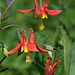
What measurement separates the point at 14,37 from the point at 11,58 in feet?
1.94

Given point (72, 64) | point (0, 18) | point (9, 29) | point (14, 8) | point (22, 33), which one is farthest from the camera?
point (14, 8)

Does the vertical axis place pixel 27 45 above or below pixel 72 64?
above

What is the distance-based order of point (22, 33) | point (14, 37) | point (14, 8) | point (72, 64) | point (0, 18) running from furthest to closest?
1. point (14, 8)
2. point (14, 37)
3. point (72, 64)
4. point (22, 33)
5. point (0, 18)

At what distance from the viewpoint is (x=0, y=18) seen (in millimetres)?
2250

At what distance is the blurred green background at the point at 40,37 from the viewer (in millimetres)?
2703

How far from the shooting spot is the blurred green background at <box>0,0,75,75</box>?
2.70 metres

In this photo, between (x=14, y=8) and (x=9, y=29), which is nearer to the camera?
(x=9, y=29)

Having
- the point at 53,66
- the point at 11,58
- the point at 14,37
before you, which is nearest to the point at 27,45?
the point at 53,66

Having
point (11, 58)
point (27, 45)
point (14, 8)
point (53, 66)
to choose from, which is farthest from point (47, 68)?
point (14, 8)

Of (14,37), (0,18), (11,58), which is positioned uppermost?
(0,18)

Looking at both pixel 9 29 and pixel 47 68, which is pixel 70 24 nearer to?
pixel 9 29

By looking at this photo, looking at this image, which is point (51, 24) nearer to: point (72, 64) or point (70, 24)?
point (70, 24)

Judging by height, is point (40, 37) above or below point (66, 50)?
above

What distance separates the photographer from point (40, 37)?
2719 millimetres
